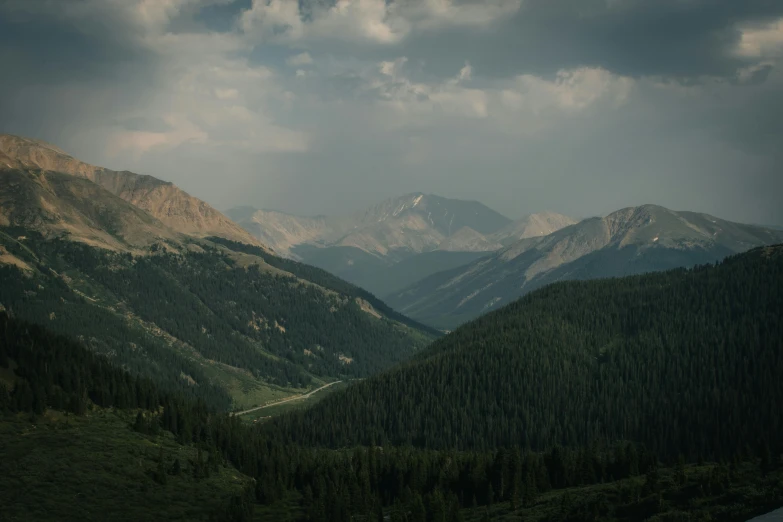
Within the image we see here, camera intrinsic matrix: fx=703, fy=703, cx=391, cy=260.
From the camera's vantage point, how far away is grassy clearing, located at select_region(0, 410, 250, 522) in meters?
126

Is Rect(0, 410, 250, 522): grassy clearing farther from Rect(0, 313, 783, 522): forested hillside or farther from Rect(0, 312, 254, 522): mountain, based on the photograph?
Rect(0, 313, 783, 522): forested hillside

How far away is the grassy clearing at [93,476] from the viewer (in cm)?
12600

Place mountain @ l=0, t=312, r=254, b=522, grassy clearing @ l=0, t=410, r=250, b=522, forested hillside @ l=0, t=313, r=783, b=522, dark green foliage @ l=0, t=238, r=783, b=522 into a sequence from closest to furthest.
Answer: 1. dark green foliage @ l=0, t=238, r=783, b=522
2. forested hillside @ l=0, t=313, r=783, b=522
3. grassy clearing @ l=0, t=410, r=250, b=522
4. mountain @ l=0, t=312, r=254, b=522

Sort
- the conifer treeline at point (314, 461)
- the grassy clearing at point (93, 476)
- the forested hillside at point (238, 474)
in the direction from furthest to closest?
the conifer treeline at point (314, 461), the grassy clearing at point (93, 476), the forested hillside at point (238, 474)

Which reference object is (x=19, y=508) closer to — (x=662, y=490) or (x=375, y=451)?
(x=375, y=451)

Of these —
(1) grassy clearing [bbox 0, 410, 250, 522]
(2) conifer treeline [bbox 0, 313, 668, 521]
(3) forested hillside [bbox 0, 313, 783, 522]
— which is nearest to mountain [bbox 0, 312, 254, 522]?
(1) grassy clearing [bbox 0, 410, 250, 522]

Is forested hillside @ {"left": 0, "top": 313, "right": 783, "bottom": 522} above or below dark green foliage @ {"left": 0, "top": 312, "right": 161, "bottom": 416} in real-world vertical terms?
below

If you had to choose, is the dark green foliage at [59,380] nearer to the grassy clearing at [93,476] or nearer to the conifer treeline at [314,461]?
the conifer treeline at [314,461]

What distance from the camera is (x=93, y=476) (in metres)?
139

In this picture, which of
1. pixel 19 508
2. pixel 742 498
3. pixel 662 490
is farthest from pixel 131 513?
pixel 742 498

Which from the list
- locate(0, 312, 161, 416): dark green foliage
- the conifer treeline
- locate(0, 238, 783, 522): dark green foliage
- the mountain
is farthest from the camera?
locate(0, 312, 161, 416): dark green foliage

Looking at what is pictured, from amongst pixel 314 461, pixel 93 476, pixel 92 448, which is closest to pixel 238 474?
pixel 314 461

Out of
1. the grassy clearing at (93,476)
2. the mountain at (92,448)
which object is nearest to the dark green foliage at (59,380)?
the mountain at (92,448)

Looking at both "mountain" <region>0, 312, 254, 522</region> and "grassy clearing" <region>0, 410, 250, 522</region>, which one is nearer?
"grassy clearing" <region>0, 410, 250, 522</region>
